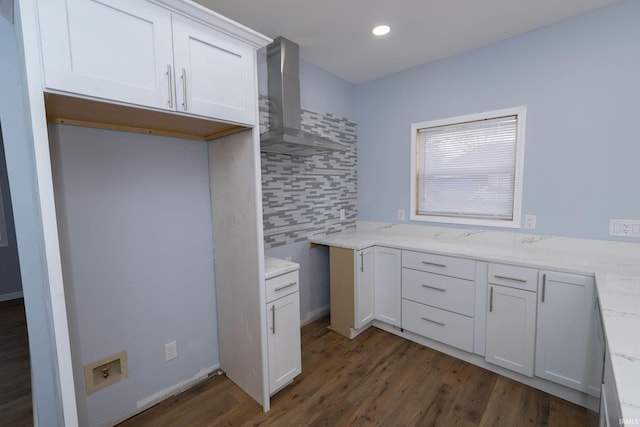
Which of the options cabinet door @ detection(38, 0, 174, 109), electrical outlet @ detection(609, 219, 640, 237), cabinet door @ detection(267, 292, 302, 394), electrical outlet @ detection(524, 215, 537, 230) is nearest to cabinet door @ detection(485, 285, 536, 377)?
electrical outlet @ detection(524, 215, 537, 230)

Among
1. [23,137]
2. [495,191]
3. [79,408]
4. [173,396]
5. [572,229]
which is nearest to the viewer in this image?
[23,137]

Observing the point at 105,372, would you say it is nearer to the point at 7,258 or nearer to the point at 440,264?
the point at 440,264

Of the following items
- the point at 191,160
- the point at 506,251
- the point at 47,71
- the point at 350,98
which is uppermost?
the point at 350,98

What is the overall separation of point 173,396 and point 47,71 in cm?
194

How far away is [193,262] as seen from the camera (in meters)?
1.99

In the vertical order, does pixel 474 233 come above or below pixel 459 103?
below

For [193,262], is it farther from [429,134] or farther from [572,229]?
[572,229]

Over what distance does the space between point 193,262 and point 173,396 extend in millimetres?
885

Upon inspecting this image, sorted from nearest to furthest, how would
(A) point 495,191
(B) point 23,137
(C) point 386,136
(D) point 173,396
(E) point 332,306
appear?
(B) point 23,137, (D) point 173,396, (A) point 495,191, (E) point 332,306, (C) point 386,136

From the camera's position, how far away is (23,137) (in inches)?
52.7

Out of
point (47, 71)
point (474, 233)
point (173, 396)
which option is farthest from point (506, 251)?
point (47, 71)

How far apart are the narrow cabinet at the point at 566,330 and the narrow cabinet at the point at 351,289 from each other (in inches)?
49.4

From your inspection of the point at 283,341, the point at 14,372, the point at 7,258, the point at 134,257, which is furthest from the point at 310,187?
the point at 7,258

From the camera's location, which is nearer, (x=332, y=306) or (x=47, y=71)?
(x=47, y=71)
